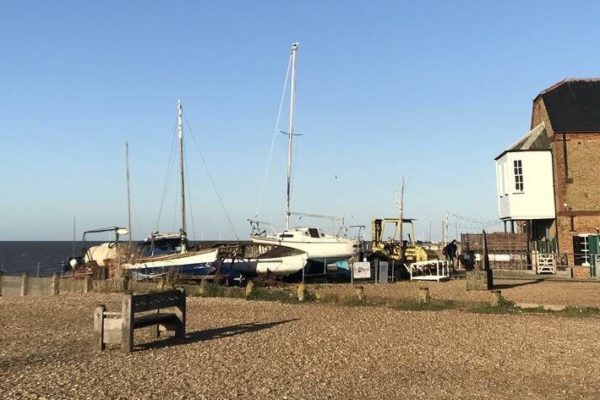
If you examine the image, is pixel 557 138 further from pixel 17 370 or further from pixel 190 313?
pixel 17 370

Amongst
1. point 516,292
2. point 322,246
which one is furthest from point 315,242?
point 516,292

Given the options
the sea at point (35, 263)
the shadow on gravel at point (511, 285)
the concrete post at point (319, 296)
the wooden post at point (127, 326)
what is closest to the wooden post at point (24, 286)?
the sea at point (35, 263)

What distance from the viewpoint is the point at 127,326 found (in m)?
11.5

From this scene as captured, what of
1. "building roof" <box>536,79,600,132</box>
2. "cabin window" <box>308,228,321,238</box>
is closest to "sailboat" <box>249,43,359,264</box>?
"cabin window" <box>308,228,321,238</box>

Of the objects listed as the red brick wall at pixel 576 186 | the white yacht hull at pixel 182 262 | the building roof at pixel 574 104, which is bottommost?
the white yacht hull at pixel 182 262

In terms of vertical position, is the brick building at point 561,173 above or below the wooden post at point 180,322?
above

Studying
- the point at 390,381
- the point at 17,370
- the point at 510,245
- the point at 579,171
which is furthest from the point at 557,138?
the point at 17,370

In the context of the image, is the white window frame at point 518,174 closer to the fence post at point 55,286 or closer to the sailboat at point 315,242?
the sailboat at point 315,242

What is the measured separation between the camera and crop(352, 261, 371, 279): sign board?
30906mm

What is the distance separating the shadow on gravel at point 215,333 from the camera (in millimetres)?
12596

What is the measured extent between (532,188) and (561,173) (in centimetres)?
183

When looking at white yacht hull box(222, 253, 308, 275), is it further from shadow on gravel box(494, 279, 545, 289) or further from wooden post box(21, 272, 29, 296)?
shadow on gravel box(494, 279, 545, 289)

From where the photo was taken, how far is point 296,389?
28.7ft

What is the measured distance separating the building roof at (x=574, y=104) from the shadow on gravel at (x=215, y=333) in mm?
26539
